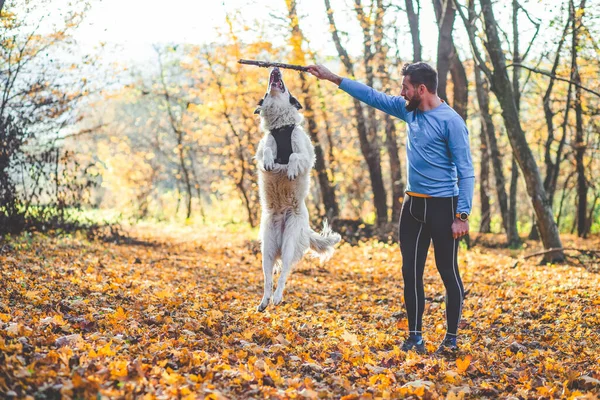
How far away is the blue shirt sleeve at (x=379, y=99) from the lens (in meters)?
4.89

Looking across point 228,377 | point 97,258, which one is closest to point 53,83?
point 97,258

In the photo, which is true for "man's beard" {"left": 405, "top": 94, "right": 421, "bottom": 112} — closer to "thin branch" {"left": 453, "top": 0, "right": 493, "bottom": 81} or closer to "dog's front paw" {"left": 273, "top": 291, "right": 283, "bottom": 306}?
"dog's front paw" {"left": 273, "top": 291, "right": 283, "bottom": 306}

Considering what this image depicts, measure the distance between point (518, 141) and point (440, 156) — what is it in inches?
263

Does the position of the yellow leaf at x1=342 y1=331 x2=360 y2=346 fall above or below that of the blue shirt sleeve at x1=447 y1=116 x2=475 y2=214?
below

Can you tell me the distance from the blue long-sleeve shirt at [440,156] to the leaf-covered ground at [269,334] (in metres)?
1.43

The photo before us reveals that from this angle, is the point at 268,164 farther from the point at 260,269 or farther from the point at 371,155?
the point at 371,155

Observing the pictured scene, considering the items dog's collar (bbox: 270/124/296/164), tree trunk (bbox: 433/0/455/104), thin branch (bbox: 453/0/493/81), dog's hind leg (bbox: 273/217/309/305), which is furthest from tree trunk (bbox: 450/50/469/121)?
dog's collar (bbox: 270/124/296/164)

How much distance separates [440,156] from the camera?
4.61m

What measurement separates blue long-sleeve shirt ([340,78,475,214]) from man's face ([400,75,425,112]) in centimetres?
10

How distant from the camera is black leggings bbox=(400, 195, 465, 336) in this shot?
4.62 metres

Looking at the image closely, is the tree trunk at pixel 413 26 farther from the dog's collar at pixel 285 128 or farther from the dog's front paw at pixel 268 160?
the dog's front paw at pixel 268 160

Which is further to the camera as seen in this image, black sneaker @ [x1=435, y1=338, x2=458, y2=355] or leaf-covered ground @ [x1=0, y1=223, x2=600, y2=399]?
black sneaker @ [x1=435, y1=338, x2=458, y2=355]

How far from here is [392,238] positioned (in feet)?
50.7

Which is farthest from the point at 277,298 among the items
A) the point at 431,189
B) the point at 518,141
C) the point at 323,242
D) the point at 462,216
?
the point at 518,141
